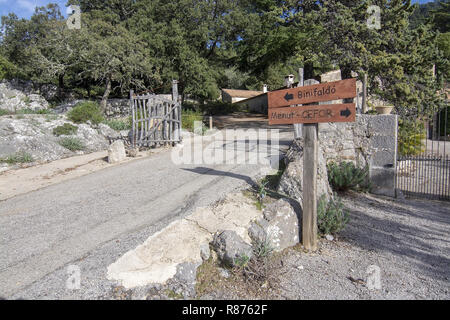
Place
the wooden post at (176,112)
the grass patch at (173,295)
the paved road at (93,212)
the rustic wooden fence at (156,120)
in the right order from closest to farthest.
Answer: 1. the grass patch at (173,295)
2. the paved road at (93,212)
3. the rustic wooden fence at (156,120)
4. the wooden post at (176,112)

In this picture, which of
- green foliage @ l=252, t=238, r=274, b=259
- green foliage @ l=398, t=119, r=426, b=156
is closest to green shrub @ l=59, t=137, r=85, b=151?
green foliage @ l=252, t=238, r=274, b=259

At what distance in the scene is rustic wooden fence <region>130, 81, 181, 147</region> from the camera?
32.0 ft

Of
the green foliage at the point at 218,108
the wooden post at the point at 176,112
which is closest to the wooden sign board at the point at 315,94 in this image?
the wooden post at the point at 176,112

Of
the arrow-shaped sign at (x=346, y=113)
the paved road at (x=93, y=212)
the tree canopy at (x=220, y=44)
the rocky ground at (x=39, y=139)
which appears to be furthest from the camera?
the tree canopy at (x=220, y=44)

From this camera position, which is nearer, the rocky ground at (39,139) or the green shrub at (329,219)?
the green shrub at (329,219)

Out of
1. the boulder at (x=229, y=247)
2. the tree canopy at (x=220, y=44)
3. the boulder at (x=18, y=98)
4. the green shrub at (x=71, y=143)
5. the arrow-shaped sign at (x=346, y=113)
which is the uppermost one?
the tree canopy at (x=220, y=44)

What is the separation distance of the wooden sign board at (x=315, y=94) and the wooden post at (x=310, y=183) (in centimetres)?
38

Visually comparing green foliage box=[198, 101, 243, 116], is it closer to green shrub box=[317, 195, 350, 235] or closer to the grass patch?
green shrub box=[317, 195, 350, 235]

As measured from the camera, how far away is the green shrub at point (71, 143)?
10693mm

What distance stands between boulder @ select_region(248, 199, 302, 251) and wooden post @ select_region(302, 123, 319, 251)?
0.51 ft

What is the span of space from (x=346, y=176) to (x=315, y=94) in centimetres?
324

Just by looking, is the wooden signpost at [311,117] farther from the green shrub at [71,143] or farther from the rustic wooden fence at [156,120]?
the green shrub at [71,143]

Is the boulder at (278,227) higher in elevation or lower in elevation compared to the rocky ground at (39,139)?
lower

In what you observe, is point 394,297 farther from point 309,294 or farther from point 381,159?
point 381,159
